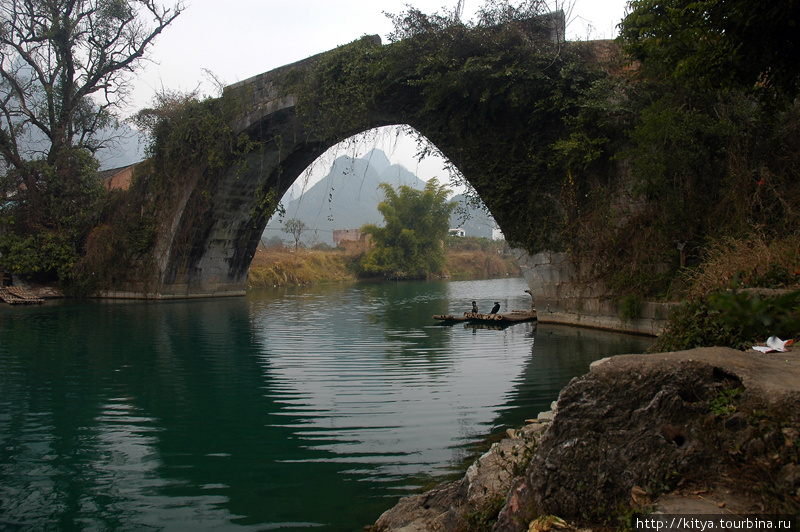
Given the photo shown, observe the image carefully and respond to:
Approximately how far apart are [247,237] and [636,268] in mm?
14087

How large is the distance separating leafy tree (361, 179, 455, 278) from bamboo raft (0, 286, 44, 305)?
64.6 feet

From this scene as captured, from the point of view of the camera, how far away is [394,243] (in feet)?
114

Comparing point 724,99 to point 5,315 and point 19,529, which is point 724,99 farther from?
point 5,315

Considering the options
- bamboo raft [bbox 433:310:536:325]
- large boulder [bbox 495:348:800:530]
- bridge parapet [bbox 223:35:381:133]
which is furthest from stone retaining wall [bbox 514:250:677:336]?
bridge parapet [bbox 223:35:381:133]

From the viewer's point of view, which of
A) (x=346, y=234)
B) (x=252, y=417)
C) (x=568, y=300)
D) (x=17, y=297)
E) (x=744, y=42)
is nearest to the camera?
(x=744, y=42)

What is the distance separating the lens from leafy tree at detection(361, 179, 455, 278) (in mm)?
33844

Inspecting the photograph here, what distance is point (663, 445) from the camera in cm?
171

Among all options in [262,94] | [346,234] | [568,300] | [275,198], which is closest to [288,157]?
[275,198]

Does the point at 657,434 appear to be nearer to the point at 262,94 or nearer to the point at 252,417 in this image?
the point at 252,417

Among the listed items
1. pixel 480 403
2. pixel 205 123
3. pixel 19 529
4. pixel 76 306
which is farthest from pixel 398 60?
pixel 76 306

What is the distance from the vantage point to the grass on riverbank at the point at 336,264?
85.8 ft

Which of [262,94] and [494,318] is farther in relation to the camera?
[262,94]

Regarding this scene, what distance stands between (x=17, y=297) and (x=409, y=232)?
867 inches

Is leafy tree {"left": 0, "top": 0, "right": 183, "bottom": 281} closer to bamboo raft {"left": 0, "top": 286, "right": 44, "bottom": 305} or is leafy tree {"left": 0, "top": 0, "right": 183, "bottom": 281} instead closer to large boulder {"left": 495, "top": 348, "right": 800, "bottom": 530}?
bamboo raft {"left": 0, "top": 286, "right": 44, "bottom": 305}
